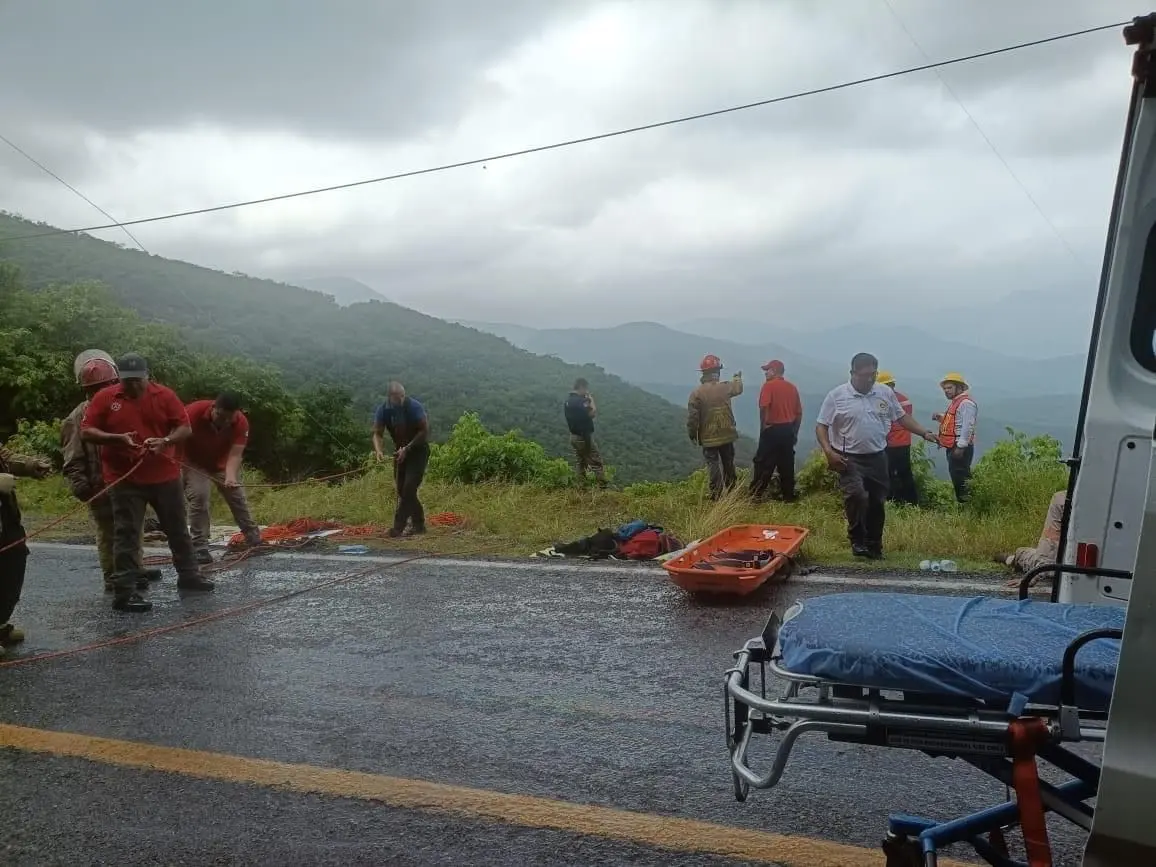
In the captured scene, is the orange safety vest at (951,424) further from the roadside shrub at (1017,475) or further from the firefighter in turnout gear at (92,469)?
the firefighter in turnout gear at (92,469)

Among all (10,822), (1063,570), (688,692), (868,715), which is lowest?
(10,822)

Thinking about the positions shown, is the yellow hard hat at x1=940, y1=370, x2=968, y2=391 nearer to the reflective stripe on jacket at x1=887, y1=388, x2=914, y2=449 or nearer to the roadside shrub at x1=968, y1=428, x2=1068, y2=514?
the reflective stripe on jacket at x1=887, y1=388, x2=914, y2=449

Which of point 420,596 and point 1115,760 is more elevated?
point 1115,760

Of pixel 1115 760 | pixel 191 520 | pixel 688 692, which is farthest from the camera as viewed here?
pixel 191 520

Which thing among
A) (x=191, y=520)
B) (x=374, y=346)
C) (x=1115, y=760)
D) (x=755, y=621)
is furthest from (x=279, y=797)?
(x=374, y=346)

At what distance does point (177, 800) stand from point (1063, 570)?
3261mm

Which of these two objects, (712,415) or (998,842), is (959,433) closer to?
(712,415)

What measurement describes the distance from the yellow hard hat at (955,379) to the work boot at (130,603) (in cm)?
819

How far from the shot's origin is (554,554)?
8.47 metres

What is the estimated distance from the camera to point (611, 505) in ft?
36.5

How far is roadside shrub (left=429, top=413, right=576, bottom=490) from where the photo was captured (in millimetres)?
13336

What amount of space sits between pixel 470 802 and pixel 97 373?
206 inches

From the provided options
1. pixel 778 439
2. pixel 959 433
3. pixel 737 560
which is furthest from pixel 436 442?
pixel 737 560

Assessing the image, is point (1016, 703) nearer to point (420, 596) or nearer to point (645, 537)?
point (420, 596)
